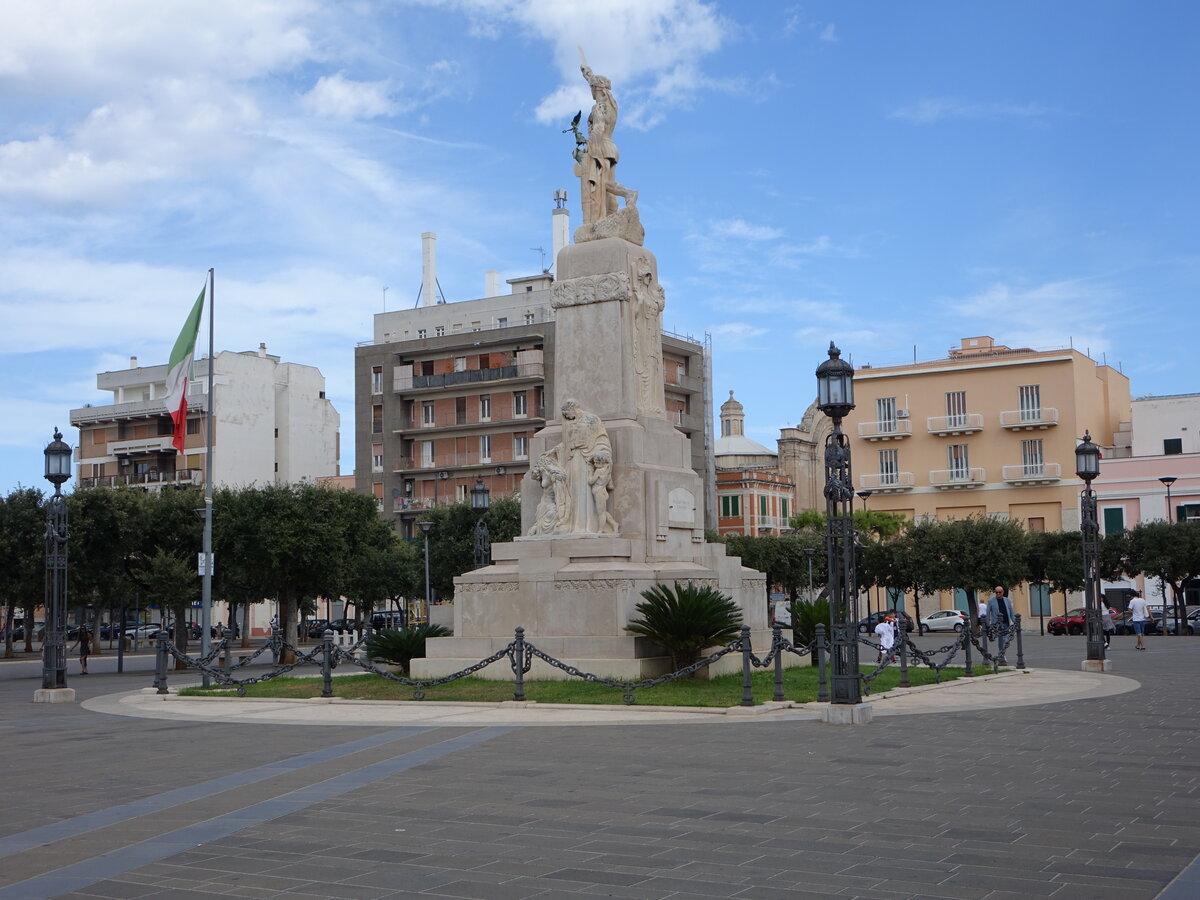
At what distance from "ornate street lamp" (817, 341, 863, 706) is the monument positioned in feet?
14.2

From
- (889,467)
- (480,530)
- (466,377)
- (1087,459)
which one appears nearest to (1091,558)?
(1087,459)

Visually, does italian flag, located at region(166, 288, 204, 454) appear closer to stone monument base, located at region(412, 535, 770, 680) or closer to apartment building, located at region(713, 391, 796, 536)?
stone monument base, located at region(412, 535, 770, 680)

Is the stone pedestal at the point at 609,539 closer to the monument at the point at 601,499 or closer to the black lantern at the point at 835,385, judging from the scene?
the monument at the point at 601,499

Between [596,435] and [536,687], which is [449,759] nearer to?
[536,687]

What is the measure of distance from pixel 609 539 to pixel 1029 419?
187 ft

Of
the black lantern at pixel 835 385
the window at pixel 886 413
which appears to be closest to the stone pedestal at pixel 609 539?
the black lantern at pixel 835 385

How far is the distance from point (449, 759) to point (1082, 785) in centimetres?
573

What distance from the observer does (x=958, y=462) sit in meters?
75.0

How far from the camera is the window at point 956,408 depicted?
74.4 meters

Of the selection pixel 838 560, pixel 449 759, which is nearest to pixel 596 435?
pixel 838 560

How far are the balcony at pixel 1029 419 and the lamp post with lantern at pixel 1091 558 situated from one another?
153ft

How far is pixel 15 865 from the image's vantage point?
7.77 m

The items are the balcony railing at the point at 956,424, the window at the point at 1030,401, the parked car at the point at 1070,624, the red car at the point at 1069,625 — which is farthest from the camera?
the balcony railing at the point at 956,424

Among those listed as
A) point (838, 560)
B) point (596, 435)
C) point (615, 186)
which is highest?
point (615, 186)
